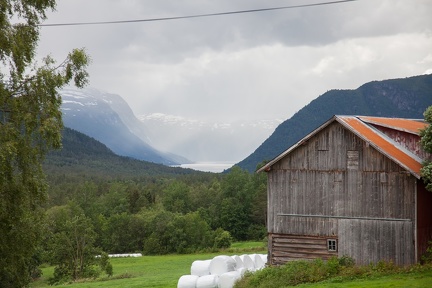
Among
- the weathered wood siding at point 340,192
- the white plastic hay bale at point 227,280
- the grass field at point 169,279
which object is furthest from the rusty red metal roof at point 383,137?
the white plastic hay bale at point 227,280

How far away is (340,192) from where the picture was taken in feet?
117

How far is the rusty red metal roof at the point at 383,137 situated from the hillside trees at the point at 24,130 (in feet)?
52.4

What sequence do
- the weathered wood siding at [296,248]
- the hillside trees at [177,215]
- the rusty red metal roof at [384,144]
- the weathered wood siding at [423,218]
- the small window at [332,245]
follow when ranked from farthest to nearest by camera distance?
1. the hillside trees at [177,215]
2. the weathered wood siding at [296,248]
3. the small window at [332,245]
4. the rusty red metal roof at [384,144]
5. the weathered wood siding at [423,218]

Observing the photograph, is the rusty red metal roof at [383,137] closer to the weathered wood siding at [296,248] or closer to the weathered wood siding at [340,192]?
the weathered wood siding at [340,192]

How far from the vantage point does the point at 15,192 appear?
974 inches

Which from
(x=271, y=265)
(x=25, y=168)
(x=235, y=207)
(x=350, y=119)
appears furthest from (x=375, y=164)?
(x=235, y=207)

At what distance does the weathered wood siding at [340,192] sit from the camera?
33531 millimetres

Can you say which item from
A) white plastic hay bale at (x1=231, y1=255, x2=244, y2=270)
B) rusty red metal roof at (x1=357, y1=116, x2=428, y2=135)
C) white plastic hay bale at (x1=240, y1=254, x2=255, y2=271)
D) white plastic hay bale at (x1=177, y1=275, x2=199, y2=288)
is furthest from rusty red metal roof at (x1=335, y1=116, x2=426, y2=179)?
white plastic hay bale at (x1=177, y1=275, x2=199, y2=288)

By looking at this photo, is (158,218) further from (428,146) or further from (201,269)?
(428,146)

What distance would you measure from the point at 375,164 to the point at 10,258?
19.8 metres

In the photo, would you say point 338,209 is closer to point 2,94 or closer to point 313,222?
point 313,222

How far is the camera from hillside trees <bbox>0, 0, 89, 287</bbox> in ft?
80.6

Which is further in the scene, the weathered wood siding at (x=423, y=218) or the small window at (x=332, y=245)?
the small window at (x=332, y=245)

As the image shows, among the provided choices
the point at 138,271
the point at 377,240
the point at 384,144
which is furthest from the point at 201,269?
the point at 138,271
